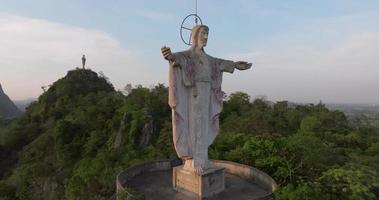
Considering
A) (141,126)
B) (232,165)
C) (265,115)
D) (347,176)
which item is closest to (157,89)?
(141,126)

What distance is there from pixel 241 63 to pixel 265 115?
17.1 metres

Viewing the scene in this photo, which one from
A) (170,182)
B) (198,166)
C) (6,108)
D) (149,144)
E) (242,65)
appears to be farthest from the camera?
(6,108)

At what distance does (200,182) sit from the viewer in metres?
8.98

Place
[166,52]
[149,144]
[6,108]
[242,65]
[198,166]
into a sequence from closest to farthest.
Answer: [166,52] < [198,166] < [242,65] < [149,144] < [6,108]

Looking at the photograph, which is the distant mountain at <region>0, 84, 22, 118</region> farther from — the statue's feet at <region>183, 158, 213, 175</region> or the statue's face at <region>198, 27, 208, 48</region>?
the statue's face at <region>198, 27, 208, 48</region>

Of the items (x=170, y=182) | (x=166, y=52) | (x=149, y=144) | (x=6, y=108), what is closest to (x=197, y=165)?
(x=170, y=182)

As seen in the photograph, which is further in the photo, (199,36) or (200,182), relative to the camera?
(199,36)

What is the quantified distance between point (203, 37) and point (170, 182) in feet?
14.2

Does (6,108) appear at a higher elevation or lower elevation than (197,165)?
lower

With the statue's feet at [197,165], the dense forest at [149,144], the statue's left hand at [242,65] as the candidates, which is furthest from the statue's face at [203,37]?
the dense forest at [149,144]

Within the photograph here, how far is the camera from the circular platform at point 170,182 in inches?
362

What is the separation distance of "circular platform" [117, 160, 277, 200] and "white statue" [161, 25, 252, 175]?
3.00ft

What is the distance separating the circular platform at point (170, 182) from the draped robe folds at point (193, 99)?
1066 millimetres

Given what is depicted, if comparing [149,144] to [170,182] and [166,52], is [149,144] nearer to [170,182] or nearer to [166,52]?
[170,182]
